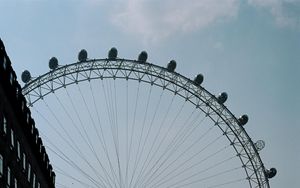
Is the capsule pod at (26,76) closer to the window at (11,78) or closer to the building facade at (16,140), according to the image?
the building facade at (16,140)

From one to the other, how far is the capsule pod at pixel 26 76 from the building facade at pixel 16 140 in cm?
1188

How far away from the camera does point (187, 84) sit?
86.4 m

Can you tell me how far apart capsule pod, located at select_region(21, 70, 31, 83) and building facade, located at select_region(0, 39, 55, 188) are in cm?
1188

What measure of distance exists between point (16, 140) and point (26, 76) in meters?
24.8

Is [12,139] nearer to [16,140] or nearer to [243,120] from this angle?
[16,140]

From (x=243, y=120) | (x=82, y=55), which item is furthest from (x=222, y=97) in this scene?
(x=82, y=55)

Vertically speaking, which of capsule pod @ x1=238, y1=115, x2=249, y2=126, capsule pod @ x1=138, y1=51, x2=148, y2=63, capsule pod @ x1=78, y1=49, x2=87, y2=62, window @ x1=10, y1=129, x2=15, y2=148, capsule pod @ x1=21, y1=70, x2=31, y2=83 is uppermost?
capsule pod @ x1=138, y1=51, x2=148, y2=63

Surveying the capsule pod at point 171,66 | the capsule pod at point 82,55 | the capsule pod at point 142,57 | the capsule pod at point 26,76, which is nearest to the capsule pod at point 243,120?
the capsule pod at point 171,66

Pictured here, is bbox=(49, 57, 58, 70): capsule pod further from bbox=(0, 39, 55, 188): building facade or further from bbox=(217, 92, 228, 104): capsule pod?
bbox=(217, 92, 228, 104): capsule pod

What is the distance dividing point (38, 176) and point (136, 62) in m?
21.4

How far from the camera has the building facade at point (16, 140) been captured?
52.1 metres

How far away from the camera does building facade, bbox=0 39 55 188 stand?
52.1m

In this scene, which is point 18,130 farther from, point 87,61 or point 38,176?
point 87,61

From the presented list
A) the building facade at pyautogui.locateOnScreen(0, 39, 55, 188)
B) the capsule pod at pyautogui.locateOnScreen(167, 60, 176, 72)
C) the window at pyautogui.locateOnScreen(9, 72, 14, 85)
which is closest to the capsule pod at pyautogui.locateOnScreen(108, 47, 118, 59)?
the capsule pod at pyautogui.locateOnScreen(167, 60, 176, 72)
